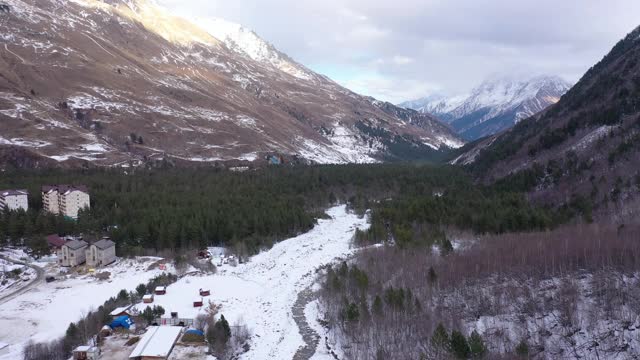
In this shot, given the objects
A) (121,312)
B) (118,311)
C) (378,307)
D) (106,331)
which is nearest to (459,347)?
(378,307)

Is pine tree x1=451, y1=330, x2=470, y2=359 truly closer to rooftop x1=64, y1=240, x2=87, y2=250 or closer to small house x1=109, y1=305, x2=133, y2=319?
small house x1=109, y1=305, x2=133, y2=319

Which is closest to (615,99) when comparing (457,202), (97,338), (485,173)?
(485,173)

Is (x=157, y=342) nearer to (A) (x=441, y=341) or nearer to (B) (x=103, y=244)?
(A) (x=441, y=341)

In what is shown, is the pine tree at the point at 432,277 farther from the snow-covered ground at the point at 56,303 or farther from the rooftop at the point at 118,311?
the snow-covered ground at the point at 56,303

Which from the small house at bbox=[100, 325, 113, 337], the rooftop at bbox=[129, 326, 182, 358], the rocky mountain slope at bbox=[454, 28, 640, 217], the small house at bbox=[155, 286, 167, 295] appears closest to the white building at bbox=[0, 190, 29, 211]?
the small house at bbox=[155, 286, 167, 295]

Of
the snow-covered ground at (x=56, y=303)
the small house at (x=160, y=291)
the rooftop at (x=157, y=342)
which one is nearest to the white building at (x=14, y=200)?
the snow-covered ground at (x=56, y=303)

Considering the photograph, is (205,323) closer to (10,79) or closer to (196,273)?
(196,273)
